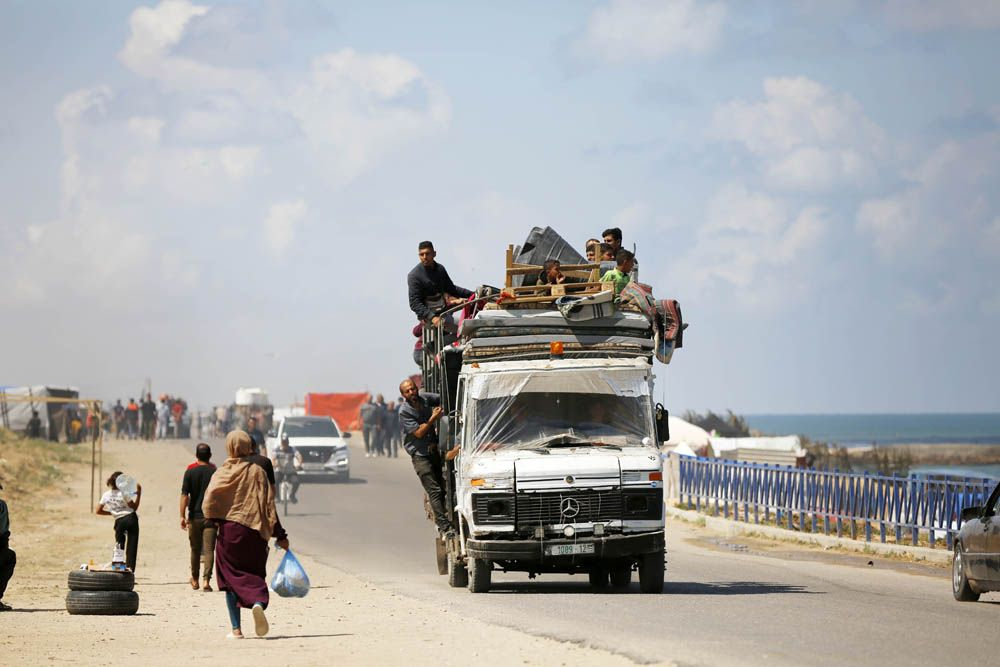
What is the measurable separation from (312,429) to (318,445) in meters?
0.77

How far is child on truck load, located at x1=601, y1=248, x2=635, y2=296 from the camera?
17875mm

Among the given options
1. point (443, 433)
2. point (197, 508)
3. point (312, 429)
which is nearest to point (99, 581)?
Answer: point (197, 508)

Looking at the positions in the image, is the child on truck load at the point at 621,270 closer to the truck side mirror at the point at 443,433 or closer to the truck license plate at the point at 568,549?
the truck side mirror at the point at 443,433

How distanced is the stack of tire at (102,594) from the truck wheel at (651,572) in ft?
17.9

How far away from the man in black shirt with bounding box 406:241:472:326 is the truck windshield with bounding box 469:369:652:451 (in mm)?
2019

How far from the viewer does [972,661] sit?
1096 cm

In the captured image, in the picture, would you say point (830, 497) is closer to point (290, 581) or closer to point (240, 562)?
point (290, 581)

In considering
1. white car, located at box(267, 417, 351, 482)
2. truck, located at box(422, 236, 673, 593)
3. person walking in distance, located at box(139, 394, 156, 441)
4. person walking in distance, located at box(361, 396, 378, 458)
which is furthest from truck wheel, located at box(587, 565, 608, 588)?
person walking in distance, located at box(139, 394, 156, 441)

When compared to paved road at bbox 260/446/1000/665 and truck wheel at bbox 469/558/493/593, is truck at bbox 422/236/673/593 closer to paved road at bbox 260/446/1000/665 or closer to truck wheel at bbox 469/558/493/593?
truck wheel at bbox 469/558/493/593

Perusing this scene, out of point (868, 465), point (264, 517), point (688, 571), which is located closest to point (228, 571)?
point (264, 517)

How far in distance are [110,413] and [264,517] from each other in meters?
80.2

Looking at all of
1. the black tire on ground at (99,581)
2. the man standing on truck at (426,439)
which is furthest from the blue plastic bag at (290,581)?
the man standing on truck at (426,439)

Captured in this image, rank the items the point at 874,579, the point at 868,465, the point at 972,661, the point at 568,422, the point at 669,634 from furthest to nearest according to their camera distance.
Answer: the point at 868,465, the point at 874,579, the point at 568,422, the point at 669,634, the point at 972,661

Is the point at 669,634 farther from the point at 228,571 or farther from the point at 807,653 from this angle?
the point at 228,571
